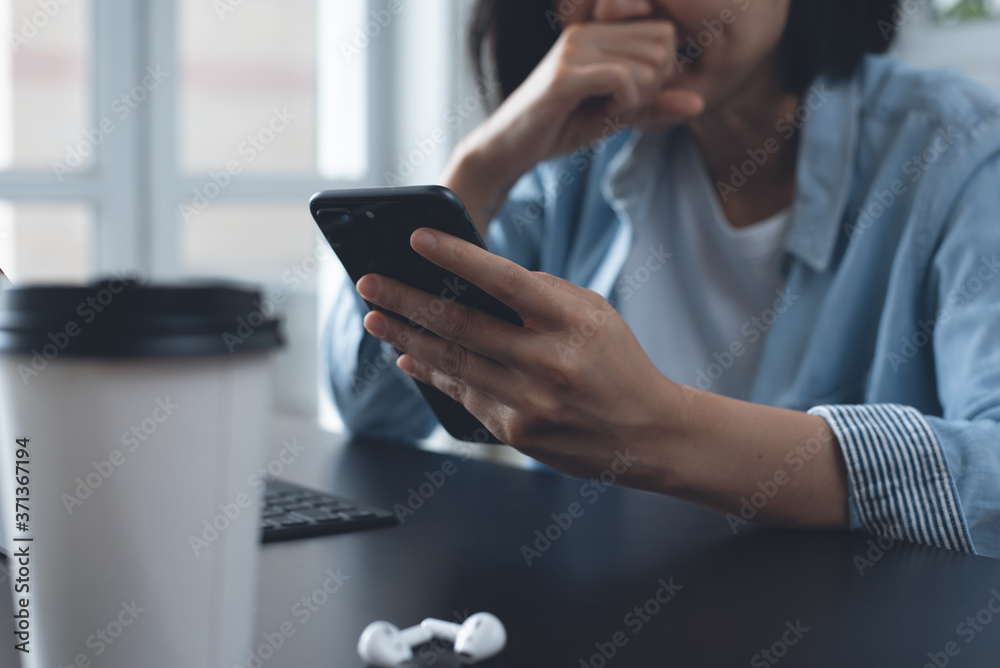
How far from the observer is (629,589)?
516 mm

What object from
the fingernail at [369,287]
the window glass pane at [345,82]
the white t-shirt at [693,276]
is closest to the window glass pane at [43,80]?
the window glass pane at [345,82]

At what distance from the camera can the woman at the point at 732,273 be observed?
609mm

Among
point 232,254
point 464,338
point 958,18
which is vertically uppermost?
point 958,18

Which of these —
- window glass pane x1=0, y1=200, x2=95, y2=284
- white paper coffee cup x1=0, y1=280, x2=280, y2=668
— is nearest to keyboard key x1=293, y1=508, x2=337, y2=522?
white paper coffee cup x1=0, y1=280, x2=280, y2=668

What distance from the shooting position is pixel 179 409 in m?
0.29

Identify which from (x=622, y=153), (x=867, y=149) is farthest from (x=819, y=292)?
(x=622, y=153)

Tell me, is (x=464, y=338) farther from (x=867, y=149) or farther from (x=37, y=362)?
(x=867, y=149)

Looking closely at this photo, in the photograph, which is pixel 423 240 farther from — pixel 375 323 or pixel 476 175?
pixel 476 175

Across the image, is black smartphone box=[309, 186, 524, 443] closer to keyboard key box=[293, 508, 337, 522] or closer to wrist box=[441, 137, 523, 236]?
keyboard key box=[293, 508, 337, 522]

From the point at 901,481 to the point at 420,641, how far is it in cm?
42

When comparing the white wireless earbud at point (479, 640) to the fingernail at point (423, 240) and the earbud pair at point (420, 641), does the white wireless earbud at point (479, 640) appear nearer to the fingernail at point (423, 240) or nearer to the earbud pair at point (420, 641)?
the earbud pair at point (420, 641)

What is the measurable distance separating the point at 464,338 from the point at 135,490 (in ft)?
0.99

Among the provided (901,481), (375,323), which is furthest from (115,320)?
(901,481)

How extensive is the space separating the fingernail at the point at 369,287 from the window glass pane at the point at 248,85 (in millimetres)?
1895
